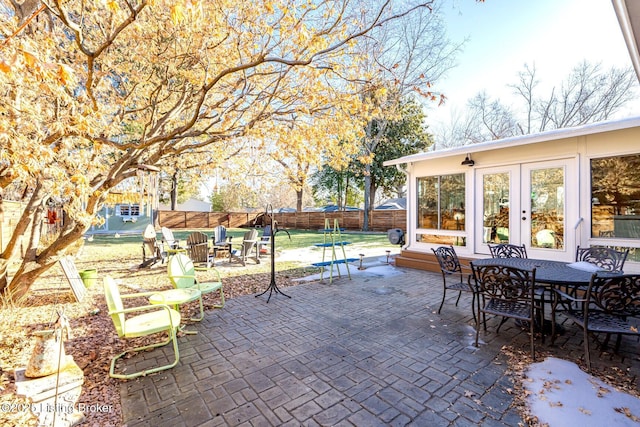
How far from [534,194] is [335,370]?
5.67 metres

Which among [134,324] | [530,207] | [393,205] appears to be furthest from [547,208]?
[393,205]

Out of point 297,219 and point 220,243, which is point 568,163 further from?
point 297,219

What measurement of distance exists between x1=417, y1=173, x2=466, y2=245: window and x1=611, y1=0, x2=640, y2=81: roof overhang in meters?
4.46

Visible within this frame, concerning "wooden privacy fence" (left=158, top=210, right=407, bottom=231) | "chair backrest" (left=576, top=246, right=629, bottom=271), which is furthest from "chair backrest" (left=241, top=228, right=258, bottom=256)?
"wooden privacy fence" (left=158, top=210, right=407, bottom=231)

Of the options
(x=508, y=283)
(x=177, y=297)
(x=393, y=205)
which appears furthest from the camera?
A: (x=393, y=205)

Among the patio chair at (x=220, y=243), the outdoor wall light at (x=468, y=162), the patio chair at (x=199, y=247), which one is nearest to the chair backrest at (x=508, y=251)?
the outdoor wall light at (x=468, y=162)

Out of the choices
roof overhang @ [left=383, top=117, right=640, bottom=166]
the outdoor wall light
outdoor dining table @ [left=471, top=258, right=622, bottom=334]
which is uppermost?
roof overhang @ [left=383, top=117, right=640, bottom=166]

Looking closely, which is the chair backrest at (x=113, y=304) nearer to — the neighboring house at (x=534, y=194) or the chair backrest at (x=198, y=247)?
the chair backrest at (x=198, y=247)

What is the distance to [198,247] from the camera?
24.9 feet

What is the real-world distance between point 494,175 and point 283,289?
5352mm

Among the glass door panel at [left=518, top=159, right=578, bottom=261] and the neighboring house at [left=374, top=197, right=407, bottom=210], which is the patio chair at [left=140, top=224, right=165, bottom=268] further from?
the neighboring house at [left=374, top=197, right=407, bottom=210]

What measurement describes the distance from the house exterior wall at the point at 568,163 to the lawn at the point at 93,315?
13.7 ft

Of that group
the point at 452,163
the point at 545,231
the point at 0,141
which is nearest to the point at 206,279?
the point at 0,141

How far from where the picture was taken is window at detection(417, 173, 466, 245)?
7.13 meters
